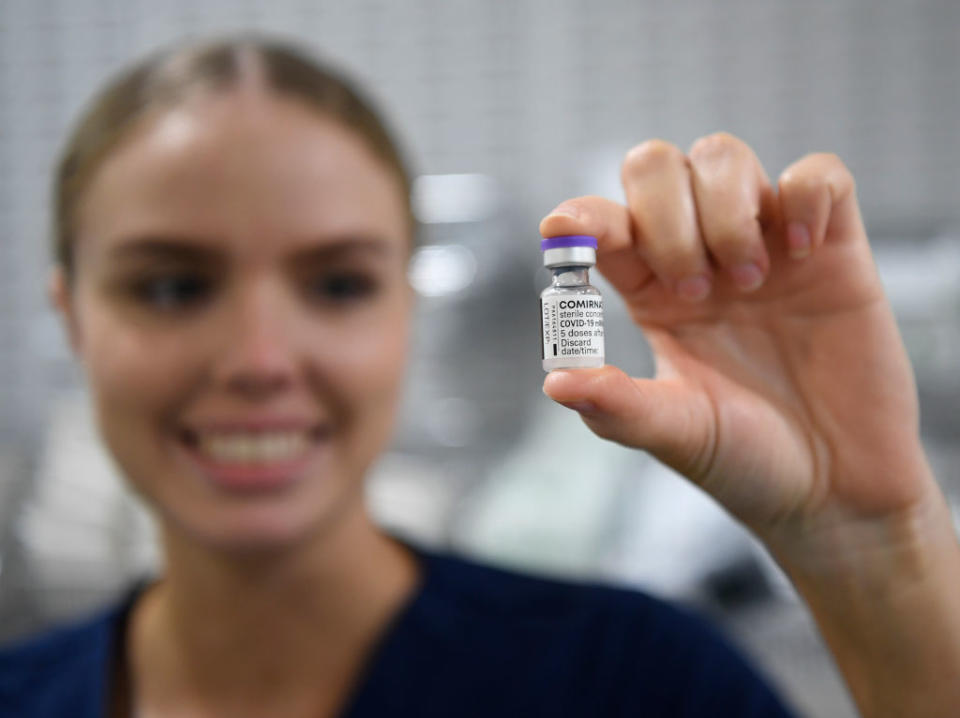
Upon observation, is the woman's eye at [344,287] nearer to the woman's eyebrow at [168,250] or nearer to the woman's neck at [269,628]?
the woman's eyebrow at [168,250]

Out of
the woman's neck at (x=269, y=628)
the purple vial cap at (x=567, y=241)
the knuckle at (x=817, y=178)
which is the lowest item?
the woman's neck at (x=269, y=628)

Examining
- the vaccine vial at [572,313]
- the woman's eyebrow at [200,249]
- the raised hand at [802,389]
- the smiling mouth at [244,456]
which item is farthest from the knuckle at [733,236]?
the smiling mouth at [244,456]

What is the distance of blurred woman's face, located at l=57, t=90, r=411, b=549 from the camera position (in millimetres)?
1104

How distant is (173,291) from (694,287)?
2.41 feet

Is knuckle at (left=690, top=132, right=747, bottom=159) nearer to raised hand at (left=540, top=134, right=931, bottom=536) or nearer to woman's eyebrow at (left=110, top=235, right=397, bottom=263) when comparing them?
raised hand at (left=540, top=134, right=931, bottom=536)

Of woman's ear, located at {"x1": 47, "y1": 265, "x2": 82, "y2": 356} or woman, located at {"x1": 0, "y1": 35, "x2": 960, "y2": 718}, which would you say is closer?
woman, located at {"x1": 0, "y1": 35, "x2": 960, "y2": 718}

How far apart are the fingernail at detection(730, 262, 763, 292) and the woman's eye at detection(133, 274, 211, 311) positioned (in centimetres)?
73

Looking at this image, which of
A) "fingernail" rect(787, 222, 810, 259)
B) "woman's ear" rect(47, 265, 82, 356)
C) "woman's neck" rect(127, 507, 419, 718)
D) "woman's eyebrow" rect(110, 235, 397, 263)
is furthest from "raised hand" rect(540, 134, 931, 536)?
"woman's ear" rect(47, 265, 82, 356)

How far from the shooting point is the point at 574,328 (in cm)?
64

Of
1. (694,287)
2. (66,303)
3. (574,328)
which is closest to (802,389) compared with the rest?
(694,287)

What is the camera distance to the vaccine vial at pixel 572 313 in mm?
627

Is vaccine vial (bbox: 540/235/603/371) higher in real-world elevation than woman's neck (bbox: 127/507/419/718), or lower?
higher

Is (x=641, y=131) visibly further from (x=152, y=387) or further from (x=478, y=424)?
(x=152, y=387)

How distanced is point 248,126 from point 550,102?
173 cm
